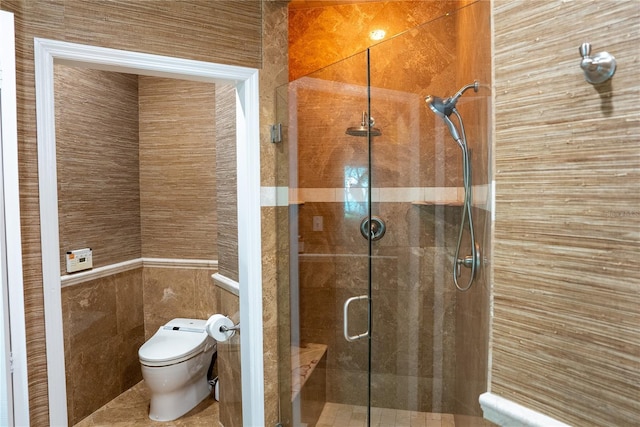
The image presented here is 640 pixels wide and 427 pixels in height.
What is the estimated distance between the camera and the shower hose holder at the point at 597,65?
871 mm

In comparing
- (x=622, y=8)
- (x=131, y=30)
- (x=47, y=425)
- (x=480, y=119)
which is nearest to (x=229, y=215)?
(x=131, y=30)

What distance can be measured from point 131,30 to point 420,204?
144cm

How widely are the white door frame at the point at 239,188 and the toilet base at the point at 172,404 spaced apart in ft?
3.27

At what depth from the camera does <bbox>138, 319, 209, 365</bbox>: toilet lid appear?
2.53 meters

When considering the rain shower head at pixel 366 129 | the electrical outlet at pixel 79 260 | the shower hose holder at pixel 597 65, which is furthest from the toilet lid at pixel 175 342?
the shower hose holder at pixel 597 65

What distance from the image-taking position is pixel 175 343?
2.73 m

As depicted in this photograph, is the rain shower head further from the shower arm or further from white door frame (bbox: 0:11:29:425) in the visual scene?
white door frame (bbox: 0:11:29:425)

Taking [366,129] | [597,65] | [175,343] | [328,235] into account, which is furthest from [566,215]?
[175,343]

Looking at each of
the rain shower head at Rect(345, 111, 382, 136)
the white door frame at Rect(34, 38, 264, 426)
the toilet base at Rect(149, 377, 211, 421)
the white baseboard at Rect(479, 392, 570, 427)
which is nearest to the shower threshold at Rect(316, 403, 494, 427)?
the white door frame at Rect(34, 38, 264, 426)

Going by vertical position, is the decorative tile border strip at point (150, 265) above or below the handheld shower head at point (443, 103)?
below

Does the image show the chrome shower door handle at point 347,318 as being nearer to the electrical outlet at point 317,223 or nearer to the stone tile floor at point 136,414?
the electrical outlet at point 317,223

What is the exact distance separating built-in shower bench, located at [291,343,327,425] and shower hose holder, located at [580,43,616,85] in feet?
4.92

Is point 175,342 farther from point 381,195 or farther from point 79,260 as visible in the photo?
point 381,195

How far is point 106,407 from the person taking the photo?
2779 mm
